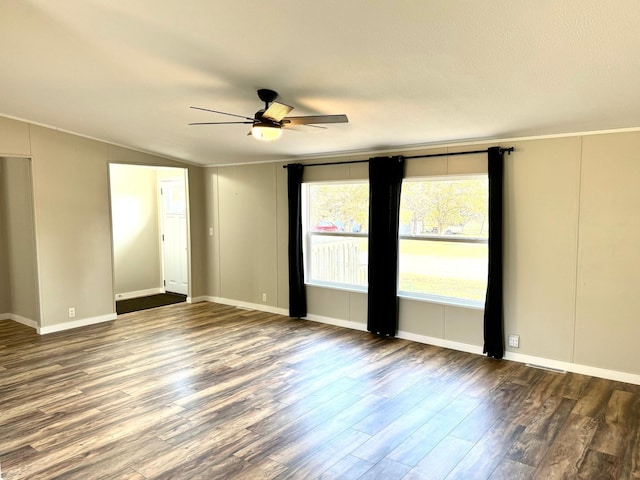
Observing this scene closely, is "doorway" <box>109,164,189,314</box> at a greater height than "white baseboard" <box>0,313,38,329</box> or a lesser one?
greater

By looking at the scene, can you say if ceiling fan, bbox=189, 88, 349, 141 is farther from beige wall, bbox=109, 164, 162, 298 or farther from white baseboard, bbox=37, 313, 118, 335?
beige wall, bbox=109, 164, 162, 298

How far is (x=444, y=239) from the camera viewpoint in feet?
16.0

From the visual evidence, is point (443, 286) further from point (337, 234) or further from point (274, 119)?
point (274, 119)

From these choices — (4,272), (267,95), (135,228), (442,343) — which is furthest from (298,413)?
(135,228)

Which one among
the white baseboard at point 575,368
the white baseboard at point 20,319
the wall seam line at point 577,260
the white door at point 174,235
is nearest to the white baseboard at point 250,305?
the white door at point 174,235

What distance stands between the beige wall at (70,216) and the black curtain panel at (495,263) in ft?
16.5

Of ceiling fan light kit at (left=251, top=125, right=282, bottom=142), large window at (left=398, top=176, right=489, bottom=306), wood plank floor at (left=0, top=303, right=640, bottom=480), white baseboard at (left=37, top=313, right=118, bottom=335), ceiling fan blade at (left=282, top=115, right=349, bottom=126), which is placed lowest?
wood plank floor at (left=0, top=303, right=640, bottom=480)

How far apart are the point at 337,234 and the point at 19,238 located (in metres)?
4.43

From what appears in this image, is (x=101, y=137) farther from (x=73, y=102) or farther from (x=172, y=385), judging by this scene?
(x=172, y=385)

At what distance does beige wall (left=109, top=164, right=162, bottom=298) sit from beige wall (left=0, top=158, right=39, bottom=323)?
5.12ft

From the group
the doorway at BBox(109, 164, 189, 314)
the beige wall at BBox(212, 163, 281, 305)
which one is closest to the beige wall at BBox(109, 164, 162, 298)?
the doorway at BBox(109, 164, 189, 314)

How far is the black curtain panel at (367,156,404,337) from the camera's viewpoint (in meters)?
5.09

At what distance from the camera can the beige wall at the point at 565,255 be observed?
3838mm

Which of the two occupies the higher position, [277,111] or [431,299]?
[277,111]
